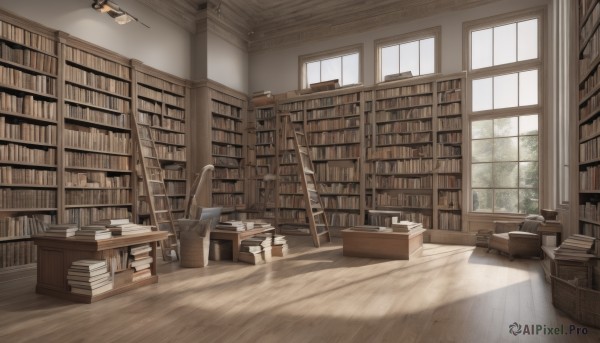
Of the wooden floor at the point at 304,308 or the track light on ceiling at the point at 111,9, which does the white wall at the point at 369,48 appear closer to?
the track light on ceiling at the point at 111,9

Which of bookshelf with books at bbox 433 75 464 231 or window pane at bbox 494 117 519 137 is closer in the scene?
window pane at bbox 494 117 519 137

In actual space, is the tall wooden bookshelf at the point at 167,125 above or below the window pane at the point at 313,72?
below

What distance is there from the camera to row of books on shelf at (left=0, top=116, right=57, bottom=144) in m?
4.87

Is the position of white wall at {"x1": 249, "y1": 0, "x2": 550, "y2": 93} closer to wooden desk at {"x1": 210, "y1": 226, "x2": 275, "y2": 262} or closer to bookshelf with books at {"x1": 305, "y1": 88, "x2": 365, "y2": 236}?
bookshelf with books at {"x1": 305, "y1": 88, "x2": 365, "y2": 236}

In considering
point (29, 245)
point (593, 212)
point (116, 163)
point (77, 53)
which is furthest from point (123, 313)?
point (593, 212)

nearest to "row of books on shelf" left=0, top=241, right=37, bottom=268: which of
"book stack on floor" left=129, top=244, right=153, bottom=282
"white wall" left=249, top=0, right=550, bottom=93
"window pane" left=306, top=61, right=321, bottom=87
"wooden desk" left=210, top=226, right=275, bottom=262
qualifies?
"book stack on floor" left=129, top=244, right=153, bottom=282

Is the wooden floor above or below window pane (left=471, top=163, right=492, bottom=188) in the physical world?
below

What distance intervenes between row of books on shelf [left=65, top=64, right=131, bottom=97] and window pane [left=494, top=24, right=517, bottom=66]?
276 inches

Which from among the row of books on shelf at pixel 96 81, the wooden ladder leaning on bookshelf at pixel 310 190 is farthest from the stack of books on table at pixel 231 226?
the row of books on shelf at pixel 96 81

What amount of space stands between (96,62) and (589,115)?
7039mm

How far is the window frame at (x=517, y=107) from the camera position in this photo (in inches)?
264

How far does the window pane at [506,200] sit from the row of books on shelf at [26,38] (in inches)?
313

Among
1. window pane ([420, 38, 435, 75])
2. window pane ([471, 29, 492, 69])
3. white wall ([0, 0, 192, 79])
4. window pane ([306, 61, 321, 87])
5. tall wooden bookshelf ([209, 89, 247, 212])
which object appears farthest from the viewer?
window pane ([306, 61, 321, 87])

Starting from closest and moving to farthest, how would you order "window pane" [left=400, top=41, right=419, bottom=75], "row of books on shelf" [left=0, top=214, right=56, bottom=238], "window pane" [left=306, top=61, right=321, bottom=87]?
"row of books on shelf" [left=0, top=214, right=56, bottom=238] < "window pane" [left=400, top=41, right=419, bottom=75] < "window pane" [left=306, top=61, right=321, bottom=87]
